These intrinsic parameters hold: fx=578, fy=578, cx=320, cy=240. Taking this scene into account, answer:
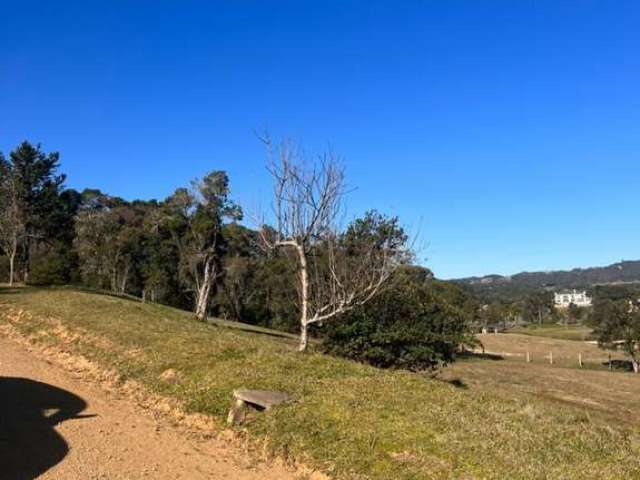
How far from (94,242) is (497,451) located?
5309cm

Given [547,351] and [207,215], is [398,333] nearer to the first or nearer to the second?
[207,215]

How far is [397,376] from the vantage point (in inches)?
430

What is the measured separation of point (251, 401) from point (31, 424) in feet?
10.2

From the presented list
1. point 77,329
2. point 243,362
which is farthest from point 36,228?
point 243,362

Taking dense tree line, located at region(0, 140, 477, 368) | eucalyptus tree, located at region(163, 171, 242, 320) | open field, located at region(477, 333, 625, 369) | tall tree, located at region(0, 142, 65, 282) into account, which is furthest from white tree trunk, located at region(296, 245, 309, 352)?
open field, located at region(477, 333, 625, 369)

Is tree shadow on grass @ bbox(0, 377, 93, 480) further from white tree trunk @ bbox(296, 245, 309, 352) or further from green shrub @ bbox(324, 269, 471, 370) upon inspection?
green shrub @ bbox(324, 269, 471, 370)

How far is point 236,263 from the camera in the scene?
5766cm

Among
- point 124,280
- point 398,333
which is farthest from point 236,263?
point 398,333

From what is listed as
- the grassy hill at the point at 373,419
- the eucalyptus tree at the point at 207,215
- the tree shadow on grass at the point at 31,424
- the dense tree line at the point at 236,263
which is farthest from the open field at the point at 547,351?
the tree shadow on grass at the point at 31,424

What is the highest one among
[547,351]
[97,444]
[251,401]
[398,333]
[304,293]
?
[304,293]

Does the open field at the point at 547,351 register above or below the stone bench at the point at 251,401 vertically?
below

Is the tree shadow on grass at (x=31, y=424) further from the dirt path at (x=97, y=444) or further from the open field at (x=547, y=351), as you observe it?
the open field at (x=547, y=351)

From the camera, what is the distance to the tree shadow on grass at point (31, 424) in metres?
6.66

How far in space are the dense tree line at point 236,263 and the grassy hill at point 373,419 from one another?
9.45ft
